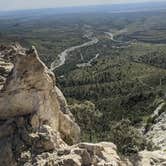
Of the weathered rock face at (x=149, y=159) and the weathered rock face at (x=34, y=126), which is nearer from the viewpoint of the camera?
the weathered rock face at (x=34, y=126)

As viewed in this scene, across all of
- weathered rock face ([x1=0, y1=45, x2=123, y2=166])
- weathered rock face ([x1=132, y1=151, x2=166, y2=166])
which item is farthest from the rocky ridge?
weathered rock face ([x1=132, y1=151, x2=166, y2=166])

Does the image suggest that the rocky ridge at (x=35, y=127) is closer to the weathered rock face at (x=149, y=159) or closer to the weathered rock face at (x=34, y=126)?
the weathered rock face at (x=34, y=126)

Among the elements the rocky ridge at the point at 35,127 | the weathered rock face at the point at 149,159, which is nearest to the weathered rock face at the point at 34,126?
the rocky ridge at the point at 35,127

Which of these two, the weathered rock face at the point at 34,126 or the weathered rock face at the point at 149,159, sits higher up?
the weathered rock face at the point at 34,126

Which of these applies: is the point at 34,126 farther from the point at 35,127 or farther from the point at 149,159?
the point at 149,159

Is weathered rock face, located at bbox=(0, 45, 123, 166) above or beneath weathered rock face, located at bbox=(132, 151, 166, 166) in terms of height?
above

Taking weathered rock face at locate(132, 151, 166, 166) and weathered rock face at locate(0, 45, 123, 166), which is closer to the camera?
weathered rock face at locate(0, 45, 123, 166)

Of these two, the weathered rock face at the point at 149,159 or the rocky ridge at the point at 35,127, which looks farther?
the weathered rock face at the point at 149,159

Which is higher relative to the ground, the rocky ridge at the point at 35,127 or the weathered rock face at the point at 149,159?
the rocky ridge at the point at 35,127

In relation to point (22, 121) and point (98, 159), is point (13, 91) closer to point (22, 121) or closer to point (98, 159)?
point (22, 121)

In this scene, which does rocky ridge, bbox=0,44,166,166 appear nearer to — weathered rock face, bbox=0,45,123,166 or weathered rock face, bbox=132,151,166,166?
weathered rock face, bbox=0,45,123,166
